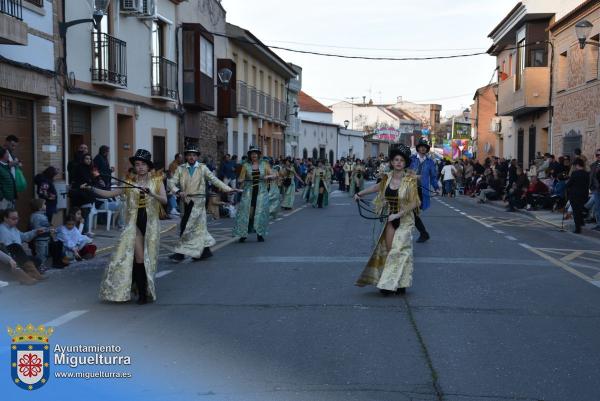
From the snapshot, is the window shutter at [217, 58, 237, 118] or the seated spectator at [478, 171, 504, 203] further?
the window shutter at [217, 58, 237, 118]

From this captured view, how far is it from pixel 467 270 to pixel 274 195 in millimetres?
6352

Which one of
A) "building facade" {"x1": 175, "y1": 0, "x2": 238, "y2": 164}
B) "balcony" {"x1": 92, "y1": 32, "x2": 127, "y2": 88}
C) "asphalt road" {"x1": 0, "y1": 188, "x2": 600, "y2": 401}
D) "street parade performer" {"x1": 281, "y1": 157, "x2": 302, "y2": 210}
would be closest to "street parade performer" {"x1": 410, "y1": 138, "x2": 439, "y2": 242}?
"asphalt road" {"x1": 0, "y1": 188, "x2": 600, "y2": 401}

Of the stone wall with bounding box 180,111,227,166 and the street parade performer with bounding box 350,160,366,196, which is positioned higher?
the stone wall with bounding box 180,111,227,166

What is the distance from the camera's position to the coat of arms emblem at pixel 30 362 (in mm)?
4871

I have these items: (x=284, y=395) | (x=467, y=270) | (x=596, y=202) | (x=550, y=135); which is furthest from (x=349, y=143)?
(x=284, y=395)

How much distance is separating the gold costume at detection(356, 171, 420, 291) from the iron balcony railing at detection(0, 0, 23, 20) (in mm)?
7808

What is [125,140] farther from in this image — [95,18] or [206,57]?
[206,57]

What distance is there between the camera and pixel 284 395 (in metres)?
4.76

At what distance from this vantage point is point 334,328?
656cm

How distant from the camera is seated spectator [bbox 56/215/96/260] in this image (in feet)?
35.6

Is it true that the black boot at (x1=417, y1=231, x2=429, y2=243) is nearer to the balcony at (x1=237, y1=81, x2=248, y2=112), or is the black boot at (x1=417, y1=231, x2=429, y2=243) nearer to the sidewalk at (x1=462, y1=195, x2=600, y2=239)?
the sidewalk at (x1=462, y1=195, x2=600, y2=239)

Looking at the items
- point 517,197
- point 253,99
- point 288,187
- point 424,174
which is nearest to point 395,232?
point 424,174

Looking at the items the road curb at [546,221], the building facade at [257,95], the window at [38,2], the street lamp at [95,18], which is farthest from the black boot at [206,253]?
the building facade at [257,95]

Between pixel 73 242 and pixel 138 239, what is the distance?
11.7ft
